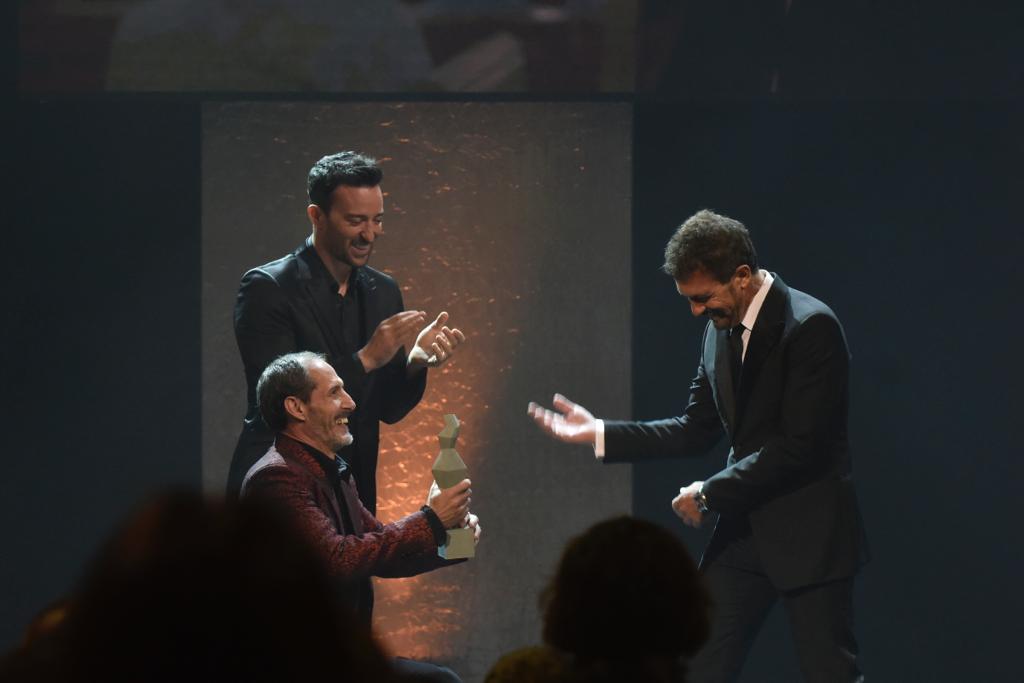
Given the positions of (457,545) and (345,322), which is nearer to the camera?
(457,545)

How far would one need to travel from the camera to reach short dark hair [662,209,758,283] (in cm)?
341

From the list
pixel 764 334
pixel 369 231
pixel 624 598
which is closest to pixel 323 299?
pixel 369 231

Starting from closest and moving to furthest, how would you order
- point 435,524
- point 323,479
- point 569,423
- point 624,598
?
point 624,598 → point 323,479 → point 435,524 → point 569,423

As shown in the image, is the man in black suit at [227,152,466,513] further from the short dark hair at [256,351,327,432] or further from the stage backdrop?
the stage backdrop

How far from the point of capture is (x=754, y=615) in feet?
11.3

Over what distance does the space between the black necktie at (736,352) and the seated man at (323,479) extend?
80 cm

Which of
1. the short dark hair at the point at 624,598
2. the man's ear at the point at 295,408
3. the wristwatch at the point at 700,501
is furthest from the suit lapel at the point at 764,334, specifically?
the short dark hair at the point at 624,598

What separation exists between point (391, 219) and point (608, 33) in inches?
35.1

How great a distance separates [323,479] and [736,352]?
1044mm

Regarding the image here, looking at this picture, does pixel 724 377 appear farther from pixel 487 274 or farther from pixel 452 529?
pixel 487 274

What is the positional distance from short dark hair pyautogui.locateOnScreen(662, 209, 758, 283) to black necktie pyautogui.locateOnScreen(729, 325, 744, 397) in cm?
13

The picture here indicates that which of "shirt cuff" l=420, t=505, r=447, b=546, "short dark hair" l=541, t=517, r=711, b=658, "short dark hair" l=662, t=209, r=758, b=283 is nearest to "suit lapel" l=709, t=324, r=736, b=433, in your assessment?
"short dark hair" l=662, t=209, r=758, b=283

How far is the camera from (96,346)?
4.63 meters

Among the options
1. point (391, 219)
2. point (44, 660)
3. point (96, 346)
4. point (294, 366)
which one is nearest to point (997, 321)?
point (391, 219)
